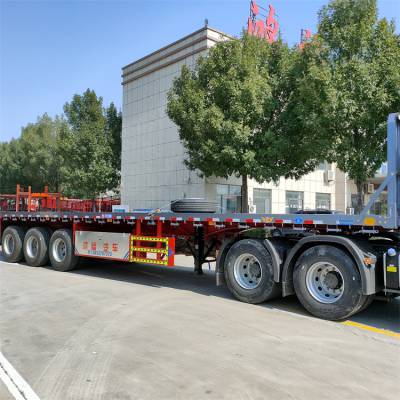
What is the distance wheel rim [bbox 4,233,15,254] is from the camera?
42.4ft

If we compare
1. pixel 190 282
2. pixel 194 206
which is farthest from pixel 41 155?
pixel 194 206

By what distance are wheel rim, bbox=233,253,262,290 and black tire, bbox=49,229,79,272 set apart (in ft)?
17.6

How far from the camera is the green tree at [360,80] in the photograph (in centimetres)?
1353

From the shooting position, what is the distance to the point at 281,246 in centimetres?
727

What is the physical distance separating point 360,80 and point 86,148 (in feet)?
59.8

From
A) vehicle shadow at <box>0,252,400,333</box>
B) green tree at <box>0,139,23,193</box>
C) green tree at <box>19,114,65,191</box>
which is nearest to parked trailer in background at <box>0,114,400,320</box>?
vehicle shadow at <box>0,252,400,333</box>

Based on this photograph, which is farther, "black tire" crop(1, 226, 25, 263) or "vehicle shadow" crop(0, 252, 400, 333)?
"black tire" crop(1, 226, 25, 263)

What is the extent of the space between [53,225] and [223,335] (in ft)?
26.8

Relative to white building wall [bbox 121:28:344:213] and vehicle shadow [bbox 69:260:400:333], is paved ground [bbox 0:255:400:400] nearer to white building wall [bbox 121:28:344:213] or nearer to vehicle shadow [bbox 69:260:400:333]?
vehicle shadow [bbox 69:260:400:333]

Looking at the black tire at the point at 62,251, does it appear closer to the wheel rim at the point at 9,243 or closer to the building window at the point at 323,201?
the wheel rim at the point at 9,243

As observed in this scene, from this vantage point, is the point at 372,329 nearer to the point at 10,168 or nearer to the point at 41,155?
the point at 41,155

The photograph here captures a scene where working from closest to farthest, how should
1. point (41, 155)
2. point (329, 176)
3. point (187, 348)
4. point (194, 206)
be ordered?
1. point (187, 348)
2. point (194, 206)
3. point (329, 176)
4. point (41, 155)

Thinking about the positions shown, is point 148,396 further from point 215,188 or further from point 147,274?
point 215,188

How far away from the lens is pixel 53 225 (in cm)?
1221
